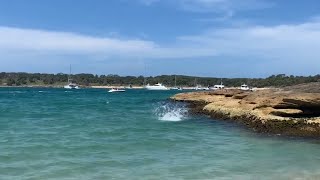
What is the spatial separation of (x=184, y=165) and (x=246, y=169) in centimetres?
222

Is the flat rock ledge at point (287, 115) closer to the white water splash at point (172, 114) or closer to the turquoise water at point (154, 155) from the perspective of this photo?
the turquoise water at point (154, 155)

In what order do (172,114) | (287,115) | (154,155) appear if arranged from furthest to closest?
(172,114), (287,115), (154,155)

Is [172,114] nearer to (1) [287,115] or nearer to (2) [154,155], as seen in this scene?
(1) [287,115]

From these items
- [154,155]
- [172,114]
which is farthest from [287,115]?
[172,114]

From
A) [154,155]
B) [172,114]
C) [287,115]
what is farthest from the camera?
[172,114]

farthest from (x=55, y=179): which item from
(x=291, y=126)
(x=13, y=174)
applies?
(x=291, y=126)

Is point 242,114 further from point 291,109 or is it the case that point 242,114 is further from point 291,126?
point 291,126

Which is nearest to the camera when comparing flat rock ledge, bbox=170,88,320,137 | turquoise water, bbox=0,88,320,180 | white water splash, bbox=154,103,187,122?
turquoise water, bbox=0,88,320,180

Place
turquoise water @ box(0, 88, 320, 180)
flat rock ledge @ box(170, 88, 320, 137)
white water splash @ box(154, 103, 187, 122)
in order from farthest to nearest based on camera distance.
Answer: white water splash @ box(154, 103, 187, 122)
flat rock ledge @ box(170, 88, 320, 137)
turquoise water @ box(0, 88, 320, 180)

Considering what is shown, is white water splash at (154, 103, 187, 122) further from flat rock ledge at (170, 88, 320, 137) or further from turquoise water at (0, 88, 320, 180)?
turquoise water at (0, 88, 320, 180)

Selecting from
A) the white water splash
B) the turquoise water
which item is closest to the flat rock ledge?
the turquoise water

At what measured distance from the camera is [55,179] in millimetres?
15109

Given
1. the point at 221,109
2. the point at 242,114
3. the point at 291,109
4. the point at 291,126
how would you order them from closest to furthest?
1. the point at 291,126
2. the point at 291,109
3. the point at 242,114
4. the point at 221,109

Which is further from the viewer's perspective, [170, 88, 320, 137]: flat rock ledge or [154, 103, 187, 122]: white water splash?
[154, 103, 187, 122]: white water splash
